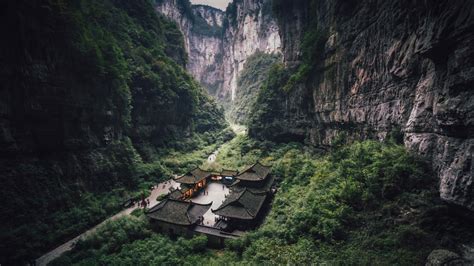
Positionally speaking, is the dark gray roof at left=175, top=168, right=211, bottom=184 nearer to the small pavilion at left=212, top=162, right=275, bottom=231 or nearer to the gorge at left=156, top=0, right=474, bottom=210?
the small pavilion at left=212, top=162, right=275, bottom=231

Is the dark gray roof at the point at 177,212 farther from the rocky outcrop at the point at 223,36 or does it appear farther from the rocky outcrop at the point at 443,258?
the rocky outcrop at the point at 223,36

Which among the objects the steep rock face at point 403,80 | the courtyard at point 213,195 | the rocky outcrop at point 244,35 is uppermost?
the rocky outcrop at point 244,35

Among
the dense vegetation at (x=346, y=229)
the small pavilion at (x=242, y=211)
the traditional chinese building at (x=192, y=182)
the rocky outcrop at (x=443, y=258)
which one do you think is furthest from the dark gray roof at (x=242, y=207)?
the rocky outcrop at (x=443, y=258)

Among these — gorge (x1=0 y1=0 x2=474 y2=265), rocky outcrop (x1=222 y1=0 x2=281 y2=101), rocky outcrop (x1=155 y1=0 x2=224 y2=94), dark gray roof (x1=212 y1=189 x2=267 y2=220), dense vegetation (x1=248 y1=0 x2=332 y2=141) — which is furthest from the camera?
rocky outcrop (x1=155 y1=0 x2=224 y2=94)

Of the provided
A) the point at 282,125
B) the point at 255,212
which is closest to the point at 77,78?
the point at 255,212

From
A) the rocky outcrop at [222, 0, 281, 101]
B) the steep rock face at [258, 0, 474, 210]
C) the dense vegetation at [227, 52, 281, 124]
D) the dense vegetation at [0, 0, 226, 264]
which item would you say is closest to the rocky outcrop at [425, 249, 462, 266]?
the steep rock face at [258, 0, 474, 210]

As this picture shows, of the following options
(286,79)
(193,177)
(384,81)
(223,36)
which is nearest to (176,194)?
(193,177)

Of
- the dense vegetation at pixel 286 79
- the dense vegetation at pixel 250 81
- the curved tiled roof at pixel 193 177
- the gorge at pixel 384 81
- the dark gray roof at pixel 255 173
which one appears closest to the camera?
the gorge at pixel 384 81

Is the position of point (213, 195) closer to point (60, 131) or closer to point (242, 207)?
point (242, 207)
